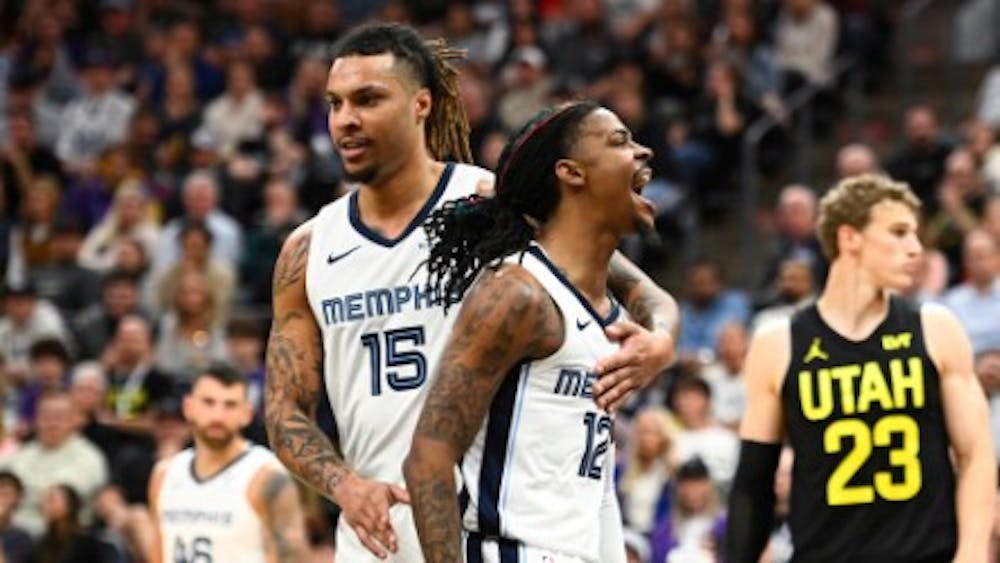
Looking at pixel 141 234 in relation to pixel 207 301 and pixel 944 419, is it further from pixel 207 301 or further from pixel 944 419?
pixel 944 419

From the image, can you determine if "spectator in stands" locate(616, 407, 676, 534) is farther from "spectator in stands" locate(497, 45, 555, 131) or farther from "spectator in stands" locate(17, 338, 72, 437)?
"spectator in stands" locate(497, 45, 555, 131)

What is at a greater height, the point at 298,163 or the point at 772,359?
the point at 298,163

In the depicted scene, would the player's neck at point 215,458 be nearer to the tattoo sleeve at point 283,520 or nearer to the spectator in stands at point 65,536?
the tattoo sleeve at point 283,520

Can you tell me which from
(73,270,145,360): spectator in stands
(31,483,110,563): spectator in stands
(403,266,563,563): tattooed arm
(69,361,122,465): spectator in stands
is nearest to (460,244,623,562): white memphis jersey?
(403,266,563,563): tattooed arm

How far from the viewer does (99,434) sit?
530 inches

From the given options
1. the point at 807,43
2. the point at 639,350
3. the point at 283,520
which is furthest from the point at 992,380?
the point at 639,350

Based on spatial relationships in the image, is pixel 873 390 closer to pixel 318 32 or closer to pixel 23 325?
pixel 23 325

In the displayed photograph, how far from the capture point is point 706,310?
1468 cm

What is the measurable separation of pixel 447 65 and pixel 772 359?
1.69 metres

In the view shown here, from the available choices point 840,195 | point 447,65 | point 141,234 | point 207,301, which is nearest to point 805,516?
point 840,195

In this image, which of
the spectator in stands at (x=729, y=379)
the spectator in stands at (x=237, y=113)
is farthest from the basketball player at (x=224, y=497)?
the spectator in stands at (x=237, y=113)

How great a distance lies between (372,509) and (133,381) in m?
8.43

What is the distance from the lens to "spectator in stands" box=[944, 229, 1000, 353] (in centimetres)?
1311

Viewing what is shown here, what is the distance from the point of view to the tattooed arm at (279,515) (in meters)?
9.07
